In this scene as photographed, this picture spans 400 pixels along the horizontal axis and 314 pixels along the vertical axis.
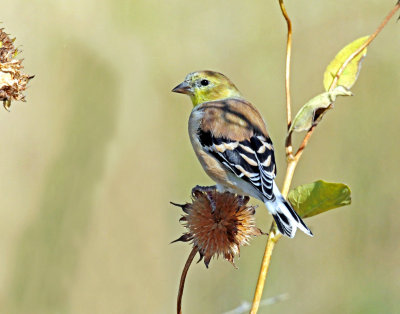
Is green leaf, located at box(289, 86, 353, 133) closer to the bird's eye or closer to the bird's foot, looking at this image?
the bird's foot

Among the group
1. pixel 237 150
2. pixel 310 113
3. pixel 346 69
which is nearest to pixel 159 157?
pixel 237 150

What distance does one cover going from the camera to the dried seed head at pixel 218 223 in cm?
202

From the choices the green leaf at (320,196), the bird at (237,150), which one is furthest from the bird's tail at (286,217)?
the green leaf at (320,196)

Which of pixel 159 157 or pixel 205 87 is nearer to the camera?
pixel 205 87

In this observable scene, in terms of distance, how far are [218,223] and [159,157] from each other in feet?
6.86

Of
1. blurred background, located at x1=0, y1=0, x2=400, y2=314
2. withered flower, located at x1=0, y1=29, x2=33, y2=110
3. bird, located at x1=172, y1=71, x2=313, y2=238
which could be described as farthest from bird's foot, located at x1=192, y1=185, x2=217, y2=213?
blurred background, located at x1=0, y1=0, x2=400, y2=314

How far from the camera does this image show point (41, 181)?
12.1ft

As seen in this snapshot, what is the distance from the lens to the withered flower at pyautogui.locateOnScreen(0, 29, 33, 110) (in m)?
2.00

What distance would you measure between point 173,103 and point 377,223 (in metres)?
1.66

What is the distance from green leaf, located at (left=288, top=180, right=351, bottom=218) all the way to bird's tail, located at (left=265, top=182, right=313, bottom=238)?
14 centimetres

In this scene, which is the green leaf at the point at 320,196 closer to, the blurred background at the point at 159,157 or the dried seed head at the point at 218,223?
the dried seed head at the point at 218,223

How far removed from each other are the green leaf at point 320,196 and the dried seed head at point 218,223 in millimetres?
328

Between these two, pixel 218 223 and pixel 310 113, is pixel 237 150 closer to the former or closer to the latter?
pixel 218 223

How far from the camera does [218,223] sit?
218cm
